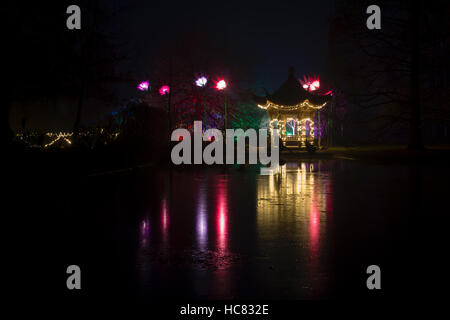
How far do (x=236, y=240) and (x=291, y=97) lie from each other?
38.9 meters

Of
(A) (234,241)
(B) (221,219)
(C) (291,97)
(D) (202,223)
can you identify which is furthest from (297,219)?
(C) (291,97)

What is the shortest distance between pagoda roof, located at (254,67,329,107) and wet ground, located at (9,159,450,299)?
3077 centimetres

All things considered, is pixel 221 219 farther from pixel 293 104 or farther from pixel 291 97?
pixel 291 97

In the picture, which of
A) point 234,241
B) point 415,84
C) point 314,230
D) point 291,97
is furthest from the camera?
point 291,97

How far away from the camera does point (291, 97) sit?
45500mm

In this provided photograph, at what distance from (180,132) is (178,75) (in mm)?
15844

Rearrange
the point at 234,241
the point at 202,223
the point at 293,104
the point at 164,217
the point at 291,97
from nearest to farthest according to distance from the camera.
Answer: the point at 234,241 → the point at 202,223 → the point at 164,217 → the point at 293,104 → the point at 291,97

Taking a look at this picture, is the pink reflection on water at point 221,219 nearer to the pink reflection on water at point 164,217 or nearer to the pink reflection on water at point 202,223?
the pink reflection on water at point 202,223

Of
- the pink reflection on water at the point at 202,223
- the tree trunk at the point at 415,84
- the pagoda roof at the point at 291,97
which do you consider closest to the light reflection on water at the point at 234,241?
the pink reflection on water at the point at 202,223

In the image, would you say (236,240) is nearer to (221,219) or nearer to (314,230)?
(314,230)

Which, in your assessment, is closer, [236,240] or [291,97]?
[236,240]

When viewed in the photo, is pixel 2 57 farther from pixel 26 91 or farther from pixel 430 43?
pixel 430 43

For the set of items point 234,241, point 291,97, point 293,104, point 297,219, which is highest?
point 291,97

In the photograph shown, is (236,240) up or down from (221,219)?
down
